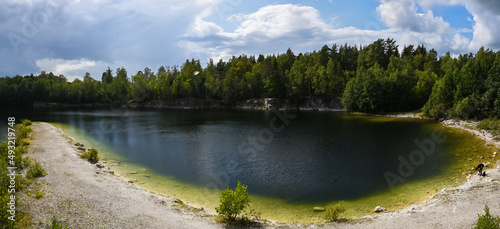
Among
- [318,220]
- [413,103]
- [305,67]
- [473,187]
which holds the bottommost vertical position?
[318,220]

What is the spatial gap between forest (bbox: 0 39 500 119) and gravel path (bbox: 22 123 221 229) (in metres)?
71.6

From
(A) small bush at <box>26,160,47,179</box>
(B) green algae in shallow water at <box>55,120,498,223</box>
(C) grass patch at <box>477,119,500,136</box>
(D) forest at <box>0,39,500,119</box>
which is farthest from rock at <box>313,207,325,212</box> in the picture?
(D) forest at <box>0,39,500,119</box>

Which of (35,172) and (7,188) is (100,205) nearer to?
(7,188)

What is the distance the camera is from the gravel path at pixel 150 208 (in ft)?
54.0

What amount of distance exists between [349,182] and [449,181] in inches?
388

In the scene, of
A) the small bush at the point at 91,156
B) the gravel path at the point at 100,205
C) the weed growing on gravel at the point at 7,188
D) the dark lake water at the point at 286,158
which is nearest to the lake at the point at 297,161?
the dark lake water at the point at 286,158

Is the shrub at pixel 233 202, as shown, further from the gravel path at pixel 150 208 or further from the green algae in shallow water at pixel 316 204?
the green algae in shallow water at pixel 316 204

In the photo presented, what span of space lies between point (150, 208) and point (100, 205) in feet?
11.6

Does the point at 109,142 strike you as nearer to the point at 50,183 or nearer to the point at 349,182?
the point at 50,183

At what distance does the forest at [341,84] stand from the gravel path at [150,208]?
54.2 metres

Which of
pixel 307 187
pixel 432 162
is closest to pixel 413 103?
pixel 432 162

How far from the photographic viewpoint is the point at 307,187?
26.0 metres

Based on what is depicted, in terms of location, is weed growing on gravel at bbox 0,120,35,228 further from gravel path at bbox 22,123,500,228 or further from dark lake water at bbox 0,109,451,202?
dark lake water at bbox 0,109,451,202

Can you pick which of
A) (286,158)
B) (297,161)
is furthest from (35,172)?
(297,161)
